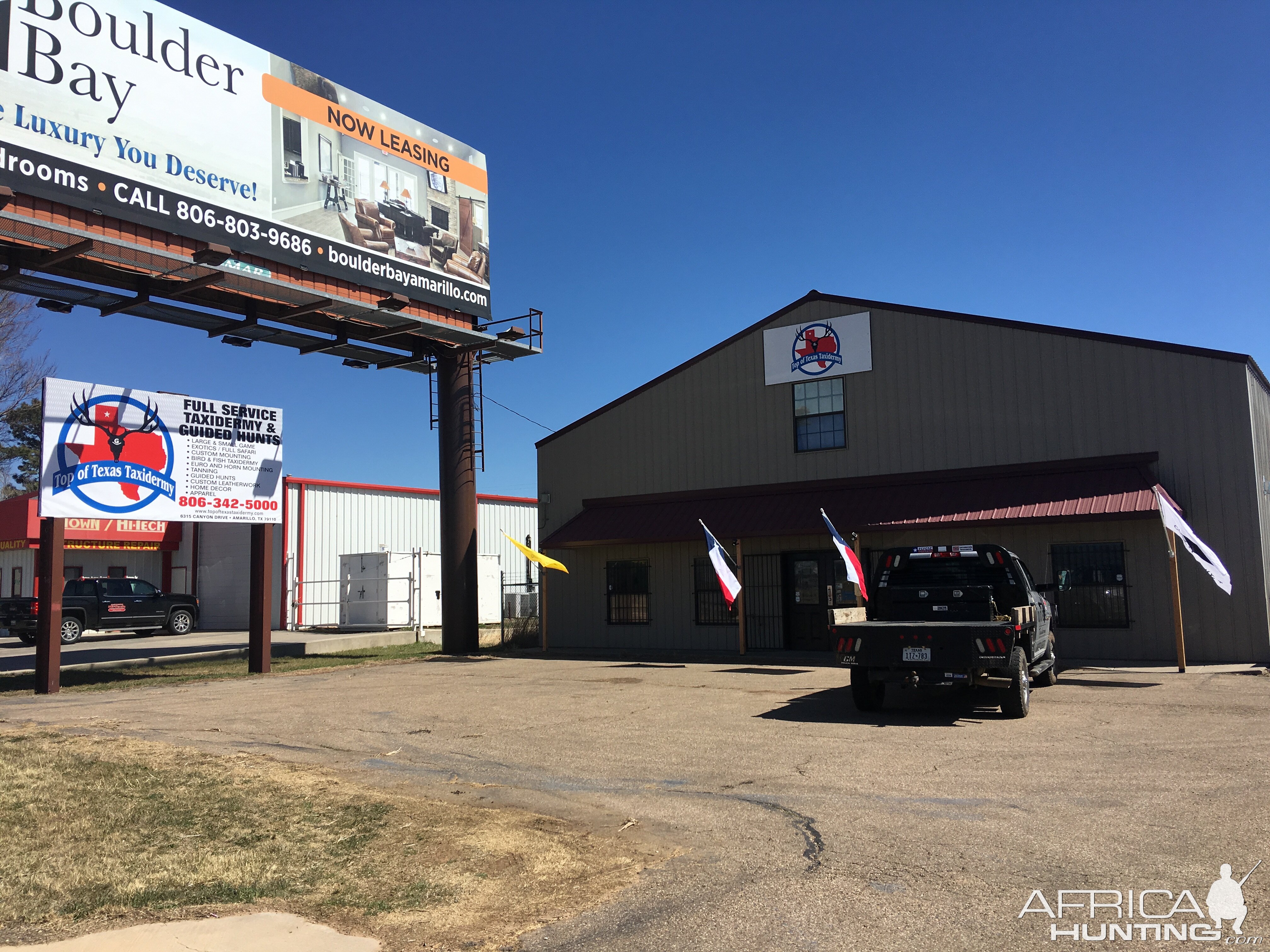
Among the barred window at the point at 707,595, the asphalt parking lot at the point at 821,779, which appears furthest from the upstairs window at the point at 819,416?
the asphalt parking lot at the point at 821,779

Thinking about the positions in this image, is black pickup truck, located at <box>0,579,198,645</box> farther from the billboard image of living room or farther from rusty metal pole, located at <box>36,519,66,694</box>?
the billboard image of living room

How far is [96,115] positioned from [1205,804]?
19150 millimetres

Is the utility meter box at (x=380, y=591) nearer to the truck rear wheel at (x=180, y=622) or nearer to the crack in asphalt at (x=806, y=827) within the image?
the truck rear wheel at (x=180, y=622)

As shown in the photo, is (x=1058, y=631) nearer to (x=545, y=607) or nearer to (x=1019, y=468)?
(x=1019, y=468)

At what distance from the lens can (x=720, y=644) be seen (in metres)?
21.8

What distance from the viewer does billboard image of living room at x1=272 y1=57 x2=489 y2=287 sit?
20531 mm

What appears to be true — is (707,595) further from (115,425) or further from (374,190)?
(115,425)

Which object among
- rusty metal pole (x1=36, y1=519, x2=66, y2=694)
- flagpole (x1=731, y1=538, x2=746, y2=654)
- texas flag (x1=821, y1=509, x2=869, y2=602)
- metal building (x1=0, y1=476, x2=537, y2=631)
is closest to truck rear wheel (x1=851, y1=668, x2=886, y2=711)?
texas flag (x1=821, y1=509, x2=869, y2=602)

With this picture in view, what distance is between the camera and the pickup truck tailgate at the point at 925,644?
1077 cm

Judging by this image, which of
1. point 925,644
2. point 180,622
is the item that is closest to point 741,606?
point 925,644

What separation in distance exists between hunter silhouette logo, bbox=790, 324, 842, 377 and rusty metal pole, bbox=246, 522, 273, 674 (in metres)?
12.1

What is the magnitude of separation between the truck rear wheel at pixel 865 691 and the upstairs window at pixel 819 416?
9.84 m

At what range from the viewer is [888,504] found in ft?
64.5

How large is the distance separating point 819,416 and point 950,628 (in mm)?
10983
